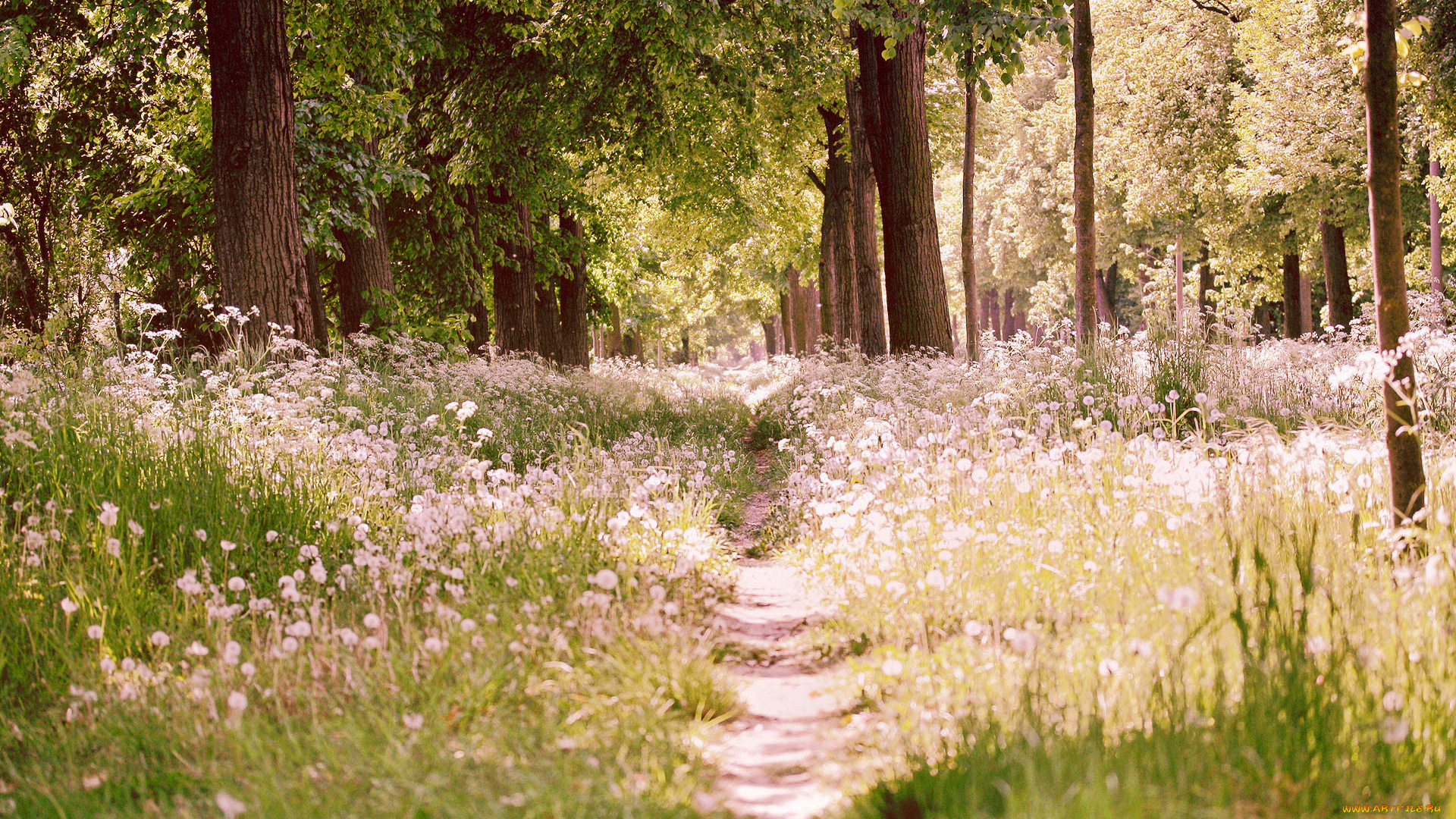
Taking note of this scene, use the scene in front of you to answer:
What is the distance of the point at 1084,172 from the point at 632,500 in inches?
418

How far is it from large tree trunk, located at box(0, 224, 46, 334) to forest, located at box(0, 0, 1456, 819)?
262 centimetres

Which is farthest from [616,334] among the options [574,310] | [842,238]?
[842,238]

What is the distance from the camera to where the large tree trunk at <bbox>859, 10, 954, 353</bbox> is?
1395cm

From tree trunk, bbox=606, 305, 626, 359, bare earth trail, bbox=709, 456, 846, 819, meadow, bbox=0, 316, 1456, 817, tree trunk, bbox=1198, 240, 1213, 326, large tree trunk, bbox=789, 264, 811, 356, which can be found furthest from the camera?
tree trunk, bbox=606, 305, 626, 359

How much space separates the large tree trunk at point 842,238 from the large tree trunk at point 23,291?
54.8 feet

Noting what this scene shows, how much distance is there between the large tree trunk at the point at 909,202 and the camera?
1395cm

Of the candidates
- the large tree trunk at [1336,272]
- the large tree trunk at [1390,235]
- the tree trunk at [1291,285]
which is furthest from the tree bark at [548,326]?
the tree trunk at [1291,285]

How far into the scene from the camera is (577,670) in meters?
3.41

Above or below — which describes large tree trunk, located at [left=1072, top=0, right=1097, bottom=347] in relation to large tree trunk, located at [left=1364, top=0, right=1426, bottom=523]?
above

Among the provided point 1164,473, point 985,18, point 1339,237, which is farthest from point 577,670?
point 1339,237

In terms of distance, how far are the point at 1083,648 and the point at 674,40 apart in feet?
35.4

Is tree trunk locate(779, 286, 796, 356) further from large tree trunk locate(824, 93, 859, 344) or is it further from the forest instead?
the forest

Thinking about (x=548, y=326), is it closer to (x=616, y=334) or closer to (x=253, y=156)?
(x=253, y=156)

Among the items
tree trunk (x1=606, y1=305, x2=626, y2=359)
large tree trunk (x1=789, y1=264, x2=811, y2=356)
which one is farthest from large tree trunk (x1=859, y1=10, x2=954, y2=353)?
tree trunk (x1=606, y1=305, x2=626, y2=359)
